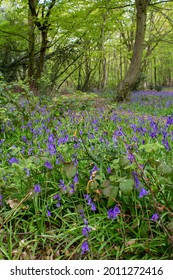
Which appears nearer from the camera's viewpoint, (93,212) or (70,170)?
(70,170)

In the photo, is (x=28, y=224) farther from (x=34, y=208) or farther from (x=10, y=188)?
(x=10, y=188)

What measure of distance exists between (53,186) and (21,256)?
703 mm

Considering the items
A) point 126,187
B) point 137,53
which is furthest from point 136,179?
point 137,53

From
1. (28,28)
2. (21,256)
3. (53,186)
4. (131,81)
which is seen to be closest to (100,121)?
(53,186)

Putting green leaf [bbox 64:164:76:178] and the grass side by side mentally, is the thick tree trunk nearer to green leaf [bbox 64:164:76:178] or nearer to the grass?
the grass

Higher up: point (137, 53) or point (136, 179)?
point (137, 53)

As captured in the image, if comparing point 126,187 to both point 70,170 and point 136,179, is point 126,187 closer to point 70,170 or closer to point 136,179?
point 136,179

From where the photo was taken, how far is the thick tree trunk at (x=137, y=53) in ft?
30.1

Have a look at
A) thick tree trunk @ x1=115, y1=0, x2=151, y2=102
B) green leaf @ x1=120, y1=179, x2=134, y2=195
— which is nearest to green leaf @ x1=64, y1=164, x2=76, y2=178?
green leaf @ x1=120, y1=179, x2=134, y2=195

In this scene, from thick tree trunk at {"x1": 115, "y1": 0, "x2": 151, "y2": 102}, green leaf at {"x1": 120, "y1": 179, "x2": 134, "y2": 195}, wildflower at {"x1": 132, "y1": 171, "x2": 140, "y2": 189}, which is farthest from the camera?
thick tree trunk at {"x1": 115, "y1": 0, "x2": 151, "y2": 102}

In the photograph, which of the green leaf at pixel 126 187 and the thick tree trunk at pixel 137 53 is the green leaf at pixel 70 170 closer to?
the green leaf at pixel 126 187

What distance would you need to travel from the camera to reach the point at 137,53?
9.56 meters

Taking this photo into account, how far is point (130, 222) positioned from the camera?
2.08 metres

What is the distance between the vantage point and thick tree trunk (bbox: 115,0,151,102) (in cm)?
919
